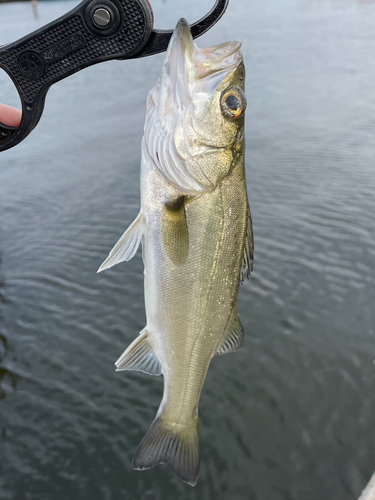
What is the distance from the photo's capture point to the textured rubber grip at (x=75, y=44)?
177 centimetres

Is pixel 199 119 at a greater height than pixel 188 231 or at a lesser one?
greater

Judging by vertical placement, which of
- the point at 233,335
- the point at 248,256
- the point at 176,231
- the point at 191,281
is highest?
the point at 176,231

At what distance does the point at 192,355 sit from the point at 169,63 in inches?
51.5

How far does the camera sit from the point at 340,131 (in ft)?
25.7

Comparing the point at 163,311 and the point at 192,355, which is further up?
the point at 163,311

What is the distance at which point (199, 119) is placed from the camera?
6.43 ft

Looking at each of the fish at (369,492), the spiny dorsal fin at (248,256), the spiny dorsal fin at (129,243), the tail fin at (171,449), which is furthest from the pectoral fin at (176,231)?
the fish at (369,492)

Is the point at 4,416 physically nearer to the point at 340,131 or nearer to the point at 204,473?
the point at 204,473

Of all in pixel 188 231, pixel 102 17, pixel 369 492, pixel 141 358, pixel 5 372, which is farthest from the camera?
pixel 5 372

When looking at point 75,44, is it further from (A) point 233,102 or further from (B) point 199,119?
(A) point 233,102

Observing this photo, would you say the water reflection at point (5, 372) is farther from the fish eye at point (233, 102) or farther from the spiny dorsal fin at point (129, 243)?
the fish eye at point (233, 102)

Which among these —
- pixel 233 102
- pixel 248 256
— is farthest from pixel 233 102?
pixel 248 256

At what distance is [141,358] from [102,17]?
1506 millimetres

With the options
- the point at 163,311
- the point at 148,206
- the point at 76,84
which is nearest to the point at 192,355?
the point at 163,311
